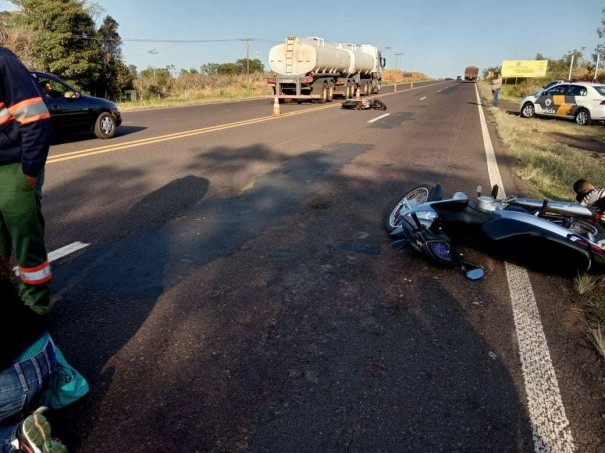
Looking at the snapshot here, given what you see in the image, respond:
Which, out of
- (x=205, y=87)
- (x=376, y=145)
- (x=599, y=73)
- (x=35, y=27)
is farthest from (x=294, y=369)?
(x=599, y=73)

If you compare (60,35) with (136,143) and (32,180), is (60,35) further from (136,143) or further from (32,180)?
(32,180)

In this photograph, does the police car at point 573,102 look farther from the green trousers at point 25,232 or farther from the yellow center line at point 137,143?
the green trousers at point 25,232

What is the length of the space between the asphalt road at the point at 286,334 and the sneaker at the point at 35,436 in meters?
0.31

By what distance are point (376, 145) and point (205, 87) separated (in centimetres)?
3307

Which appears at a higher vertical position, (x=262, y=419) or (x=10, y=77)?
(x=10, y=77)

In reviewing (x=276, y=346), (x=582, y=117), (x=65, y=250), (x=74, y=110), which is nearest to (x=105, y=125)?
(x=74, y=110)

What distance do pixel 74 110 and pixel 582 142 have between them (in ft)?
46.8

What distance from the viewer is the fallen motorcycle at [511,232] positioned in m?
3.64

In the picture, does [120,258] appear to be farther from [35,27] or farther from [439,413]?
[35,27]

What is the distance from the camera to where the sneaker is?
1.78m

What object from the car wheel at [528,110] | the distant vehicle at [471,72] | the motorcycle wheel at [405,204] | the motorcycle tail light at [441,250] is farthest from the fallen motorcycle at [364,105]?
the distant vehicle at [471,72]

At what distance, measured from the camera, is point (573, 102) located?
17.9 meters

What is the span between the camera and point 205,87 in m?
40.7

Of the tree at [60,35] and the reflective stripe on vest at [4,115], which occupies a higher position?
the tree at [60,35]
